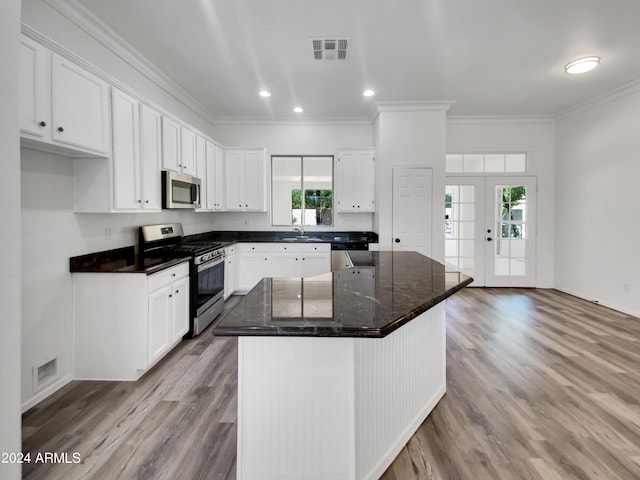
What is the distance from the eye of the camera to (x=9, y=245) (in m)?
1.26

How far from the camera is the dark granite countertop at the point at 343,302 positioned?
1.22m

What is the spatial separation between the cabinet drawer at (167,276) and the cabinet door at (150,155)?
25.7 inches

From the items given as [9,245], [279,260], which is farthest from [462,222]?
[9,245]

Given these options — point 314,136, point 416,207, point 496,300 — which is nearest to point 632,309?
→ point 496,300

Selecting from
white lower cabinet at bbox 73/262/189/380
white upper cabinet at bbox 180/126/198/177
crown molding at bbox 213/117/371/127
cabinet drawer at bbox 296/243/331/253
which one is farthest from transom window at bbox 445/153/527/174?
white lower cabinet at bbox 73/262/189/380

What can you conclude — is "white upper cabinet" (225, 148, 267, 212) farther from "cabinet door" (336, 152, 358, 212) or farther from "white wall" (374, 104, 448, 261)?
"white wall" (374, 104, 448, 261)

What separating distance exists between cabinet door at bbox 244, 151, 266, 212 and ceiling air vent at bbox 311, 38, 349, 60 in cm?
220

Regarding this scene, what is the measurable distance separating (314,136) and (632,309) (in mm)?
5322

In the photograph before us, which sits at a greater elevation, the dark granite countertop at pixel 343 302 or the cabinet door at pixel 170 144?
the cabinet door at pixel 170 144

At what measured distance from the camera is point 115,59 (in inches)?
124

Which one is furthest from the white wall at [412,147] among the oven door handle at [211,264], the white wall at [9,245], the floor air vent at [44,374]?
the white wall at [9,245]

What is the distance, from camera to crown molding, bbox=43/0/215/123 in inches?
100.0

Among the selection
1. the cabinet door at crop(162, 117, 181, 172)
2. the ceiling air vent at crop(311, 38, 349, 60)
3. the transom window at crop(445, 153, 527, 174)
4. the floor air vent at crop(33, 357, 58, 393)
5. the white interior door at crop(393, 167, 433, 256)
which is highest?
the ceiling air vent at crop(311, 38, 349, 60)

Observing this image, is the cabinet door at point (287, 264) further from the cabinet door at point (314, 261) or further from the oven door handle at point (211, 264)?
the oven door handle at point (211, 264)
